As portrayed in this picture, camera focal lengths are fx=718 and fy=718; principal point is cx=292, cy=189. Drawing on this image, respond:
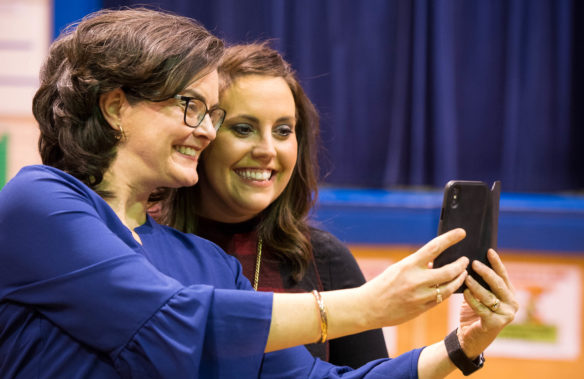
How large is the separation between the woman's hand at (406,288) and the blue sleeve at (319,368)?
0.95 ft

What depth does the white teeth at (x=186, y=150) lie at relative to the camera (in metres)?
1.37

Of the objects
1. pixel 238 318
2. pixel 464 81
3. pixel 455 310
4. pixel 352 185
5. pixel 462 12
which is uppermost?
pixel 462 12

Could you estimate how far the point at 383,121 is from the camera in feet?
11.2

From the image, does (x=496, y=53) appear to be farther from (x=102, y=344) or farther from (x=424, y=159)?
(x=102, y=344)

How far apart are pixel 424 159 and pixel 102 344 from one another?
2.53m

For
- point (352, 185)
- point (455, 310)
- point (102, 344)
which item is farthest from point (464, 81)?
point (102, 344)

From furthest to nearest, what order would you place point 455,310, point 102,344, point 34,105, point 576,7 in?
1. point 576,7
2. point 455,310
3. point 34,105
4. point 102,344

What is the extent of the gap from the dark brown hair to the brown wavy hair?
0.43 meters

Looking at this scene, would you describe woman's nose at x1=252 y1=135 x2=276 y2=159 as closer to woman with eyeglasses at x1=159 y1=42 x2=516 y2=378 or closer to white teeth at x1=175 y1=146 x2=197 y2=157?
woman with eyeglasses at x1=159 y1=42 x2=516 y2=378

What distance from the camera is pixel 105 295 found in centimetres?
106

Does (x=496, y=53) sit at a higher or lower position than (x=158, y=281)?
higher

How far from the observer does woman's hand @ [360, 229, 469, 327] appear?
Result: 3.74ft

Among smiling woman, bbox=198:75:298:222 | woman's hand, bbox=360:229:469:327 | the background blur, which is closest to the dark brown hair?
smiling woman, bbox=198:75:298:222

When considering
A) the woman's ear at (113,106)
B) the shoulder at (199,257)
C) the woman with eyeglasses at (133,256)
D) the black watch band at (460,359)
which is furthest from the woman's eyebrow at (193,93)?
the black watch band at (460,359)
